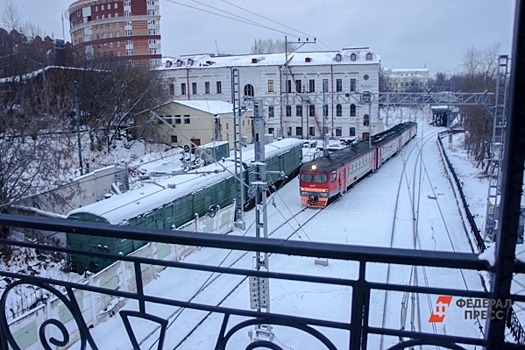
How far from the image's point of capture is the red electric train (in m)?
14.6

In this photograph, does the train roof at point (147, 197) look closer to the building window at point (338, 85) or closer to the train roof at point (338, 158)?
the train roof at point (338, 158)

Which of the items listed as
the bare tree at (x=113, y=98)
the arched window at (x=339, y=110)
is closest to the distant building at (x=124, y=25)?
the bare tree at (x=113, y=98)

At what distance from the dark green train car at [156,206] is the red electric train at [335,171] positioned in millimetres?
1551

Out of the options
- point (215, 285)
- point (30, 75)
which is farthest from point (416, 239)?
point (30, 75)

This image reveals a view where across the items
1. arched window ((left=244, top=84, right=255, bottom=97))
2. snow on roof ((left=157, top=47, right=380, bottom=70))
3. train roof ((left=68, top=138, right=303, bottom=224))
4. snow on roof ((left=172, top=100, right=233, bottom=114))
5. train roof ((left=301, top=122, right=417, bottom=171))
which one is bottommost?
train roof ((left=68, top=138, right=303, bottom=224))

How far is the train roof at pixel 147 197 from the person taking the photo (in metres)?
9.26

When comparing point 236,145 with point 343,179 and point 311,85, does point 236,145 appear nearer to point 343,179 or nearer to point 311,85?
point 343,179

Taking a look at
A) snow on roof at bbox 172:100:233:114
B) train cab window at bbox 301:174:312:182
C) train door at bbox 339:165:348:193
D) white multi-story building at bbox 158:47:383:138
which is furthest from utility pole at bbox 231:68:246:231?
white multi-story building at bbox 158:47:383:138

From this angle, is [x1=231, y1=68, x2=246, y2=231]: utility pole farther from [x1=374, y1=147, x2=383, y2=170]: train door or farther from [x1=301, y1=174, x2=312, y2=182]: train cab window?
Answer: [x1=374, y1=147, x2=383, y2=170]: train door

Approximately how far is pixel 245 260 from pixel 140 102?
15.6 metres

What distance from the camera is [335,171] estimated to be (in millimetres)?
15008

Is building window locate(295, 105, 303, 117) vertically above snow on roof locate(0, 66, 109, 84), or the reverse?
snow on roof locate(0, 66, 109, 84)

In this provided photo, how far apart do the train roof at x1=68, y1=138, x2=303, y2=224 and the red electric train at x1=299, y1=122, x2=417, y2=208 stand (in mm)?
2877

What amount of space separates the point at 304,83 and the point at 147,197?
2088 cm
